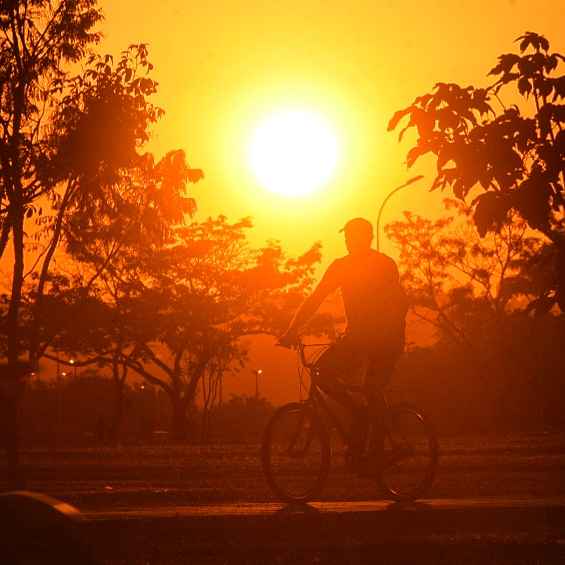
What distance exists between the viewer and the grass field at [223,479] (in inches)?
383

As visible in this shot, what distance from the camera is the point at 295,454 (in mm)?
8836

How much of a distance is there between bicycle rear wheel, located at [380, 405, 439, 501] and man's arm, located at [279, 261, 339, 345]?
0.90 meters

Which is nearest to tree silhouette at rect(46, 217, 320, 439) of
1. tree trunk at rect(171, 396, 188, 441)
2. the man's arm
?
tree trunk at rect(171, 396, 188, 441)

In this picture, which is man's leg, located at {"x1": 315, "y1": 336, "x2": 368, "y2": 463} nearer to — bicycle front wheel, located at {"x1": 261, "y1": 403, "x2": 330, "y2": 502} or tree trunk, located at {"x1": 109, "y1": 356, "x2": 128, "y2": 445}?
bicycle front wheel, located at {"x1": 261, "y1": 403, "x2": 330, "y2": 502}

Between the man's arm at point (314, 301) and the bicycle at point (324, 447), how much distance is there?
0.38 feet

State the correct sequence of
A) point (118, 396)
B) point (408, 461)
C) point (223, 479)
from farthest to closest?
point (118, 396), point (223, 479), point (408, 461)

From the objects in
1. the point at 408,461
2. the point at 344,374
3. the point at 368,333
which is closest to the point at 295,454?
the point at 344,374

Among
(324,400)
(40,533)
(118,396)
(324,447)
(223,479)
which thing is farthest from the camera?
(118,396)

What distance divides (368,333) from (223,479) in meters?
5.79

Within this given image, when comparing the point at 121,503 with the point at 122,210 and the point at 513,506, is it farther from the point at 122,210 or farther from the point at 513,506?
the point at 122,210

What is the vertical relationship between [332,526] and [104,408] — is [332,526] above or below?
below

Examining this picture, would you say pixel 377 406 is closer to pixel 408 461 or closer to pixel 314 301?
pixel 408 461

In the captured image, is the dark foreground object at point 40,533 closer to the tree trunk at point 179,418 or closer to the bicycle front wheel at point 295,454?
the bicycle front wheel at point 295,454

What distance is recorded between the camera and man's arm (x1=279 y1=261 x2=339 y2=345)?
8.74m
